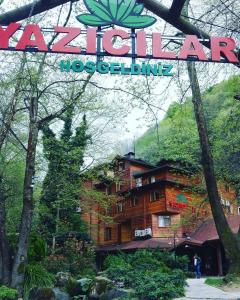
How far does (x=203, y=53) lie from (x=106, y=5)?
1736 mm

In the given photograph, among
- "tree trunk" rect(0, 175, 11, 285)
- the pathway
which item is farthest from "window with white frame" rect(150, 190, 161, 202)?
"tree trunk" rect(0, 175, 11, 285)

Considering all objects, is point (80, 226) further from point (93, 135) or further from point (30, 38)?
point (30, 38)

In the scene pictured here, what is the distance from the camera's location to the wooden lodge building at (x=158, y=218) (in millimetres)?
30531

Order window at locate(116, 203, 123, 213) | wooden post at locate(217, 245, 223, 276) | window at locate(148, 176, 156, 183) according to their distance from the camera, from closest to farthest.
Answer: wooden post at locate(217, 245, 223, 276) → window at locate(148, 176, 156, 183) → window at locate(116, 203, 123, 213)

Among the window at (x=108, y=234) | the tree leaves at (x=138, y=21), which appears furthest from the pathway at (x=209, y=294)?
the window at (x=108, y=234)

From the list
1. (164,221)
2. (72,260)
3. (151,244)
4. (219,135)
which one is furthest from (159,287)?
(164,221)

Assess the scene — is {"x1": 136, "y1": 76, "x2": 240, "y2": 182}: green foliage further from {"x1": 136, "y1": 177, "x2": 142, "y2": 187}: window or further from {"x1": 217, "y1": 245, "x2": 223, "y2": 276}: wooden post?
{"x1": 136, "y1": 177, "x2": 142, "y2": 187}: window

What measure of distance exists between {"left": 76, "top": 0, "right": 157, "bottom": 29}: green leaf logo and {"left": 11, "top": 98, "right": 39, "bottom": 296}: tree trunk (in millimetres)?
7706

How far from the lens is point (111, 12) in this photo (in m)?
6.57

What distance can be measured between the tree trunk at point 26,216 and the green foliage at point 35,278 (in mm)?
564

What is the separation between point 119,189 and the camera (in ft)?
134

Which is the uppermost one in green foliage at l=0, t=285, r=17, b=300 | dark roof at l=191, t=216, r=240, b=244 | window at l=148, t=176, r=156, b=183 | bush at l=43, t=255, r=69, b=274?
window at l=148, t=176, r=156, b=183

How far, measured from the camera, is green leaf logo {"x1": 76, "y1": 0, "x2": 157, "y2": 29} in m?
6.56

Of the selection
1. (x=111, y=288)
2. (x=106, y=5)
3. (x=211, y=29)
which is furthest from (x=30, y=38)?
(x=111, y=288)
